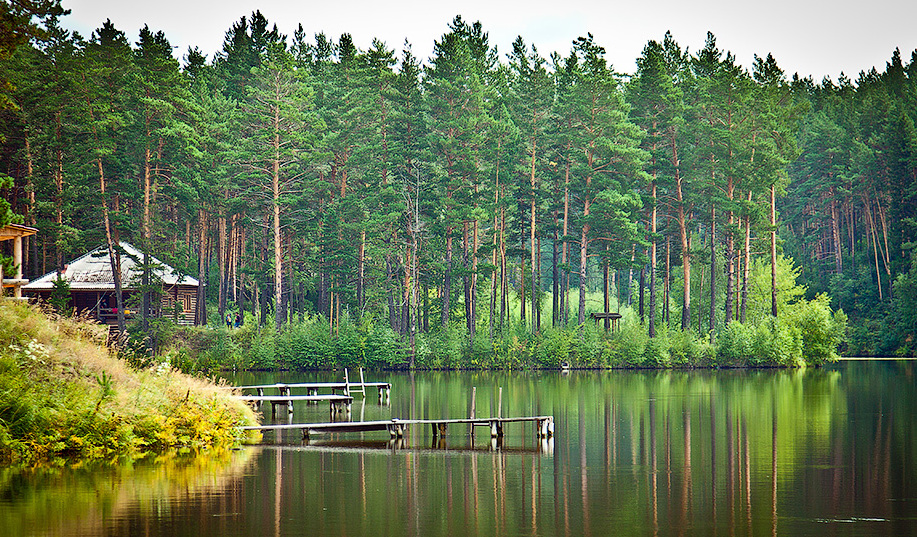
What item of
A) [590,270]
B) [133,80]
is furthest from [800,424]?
[590,270]

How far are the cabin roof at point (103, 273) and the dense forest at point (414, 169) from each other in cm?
111

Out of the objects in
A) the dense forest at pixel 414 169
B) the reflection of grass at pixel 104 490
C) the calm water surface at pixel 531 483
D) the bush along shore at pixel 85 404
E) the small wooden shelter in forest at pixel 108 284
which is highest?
the dense forest at pixel 414 169

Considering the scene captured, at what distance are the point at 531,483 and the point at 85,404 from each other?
991 centimetres

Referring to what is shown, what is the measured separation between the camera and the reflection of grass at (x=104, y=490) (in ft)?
50.4

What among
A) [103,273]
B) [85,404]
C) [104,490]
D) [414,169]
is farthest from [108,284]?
[104,490]

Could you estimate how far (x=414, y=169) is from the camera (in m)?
66.7

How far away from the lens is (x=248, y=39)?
258ft

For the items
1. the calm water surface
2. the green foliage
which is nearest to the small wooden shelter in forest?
the calm water surface

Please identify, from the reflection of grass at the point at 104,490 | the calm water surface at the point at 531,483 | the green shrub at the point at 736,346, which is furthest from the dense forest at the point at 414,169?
the reflection of grass at the point at 104,490

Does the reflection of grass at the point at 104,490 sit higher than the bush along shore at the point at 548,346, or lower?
lower

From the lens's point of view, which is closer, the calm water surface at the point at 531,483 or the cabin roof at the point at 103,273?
the calm water surface at the point at 531,483

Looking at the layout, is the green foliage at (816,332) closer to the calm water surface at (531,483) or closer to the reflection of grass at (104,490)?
the calm water surface at (531,483)

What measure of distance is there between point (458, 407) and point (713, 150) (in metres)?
36.6

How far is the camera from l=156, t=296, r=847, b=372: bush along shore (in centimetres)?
6216
